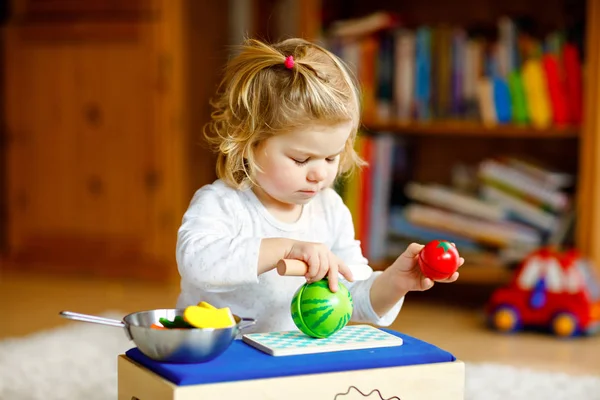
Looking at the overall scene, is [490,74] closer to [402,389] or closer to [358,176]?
[358,176]

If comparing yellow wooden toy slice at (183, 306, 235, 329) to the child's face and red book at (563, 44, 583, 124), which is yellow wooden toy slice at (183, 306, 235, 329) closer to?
the child's face

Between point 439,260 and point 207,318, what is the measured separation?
0.96 ft

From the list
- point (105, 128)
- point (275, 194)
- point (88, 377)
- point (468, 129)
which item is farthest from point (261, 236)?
point (105, 128)

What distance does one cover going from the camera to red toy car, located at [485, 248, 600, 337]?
7.08 feet

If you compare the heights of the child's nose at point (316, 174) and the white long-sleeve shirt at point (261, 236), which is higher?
the child's nose at point (316, 174)

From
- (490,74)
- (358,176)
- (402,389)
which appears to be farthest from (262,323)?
(490,74)

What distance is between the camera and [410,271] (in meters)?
1.18

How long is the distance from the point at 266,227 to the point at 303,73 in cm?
24

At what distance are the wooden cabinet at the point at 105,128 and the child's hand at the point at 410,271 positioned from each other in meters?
1.69

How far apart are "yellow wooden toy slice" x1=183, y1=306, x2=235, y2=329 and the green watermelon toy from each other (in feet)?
0.33

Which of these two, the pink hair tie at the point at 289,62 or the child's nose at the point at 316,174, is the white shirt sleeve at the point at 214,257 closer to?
the child's nose at the point at 316,174

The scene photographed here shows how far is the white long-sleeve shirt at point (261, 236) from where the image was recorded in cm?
121

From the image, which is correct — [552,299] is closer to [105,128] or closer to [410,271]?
[410,271]

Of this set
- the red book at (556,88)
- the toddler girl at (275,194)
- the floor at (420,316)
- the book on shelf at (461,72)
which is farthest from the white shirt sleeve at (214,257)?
the red book at (556,88)
